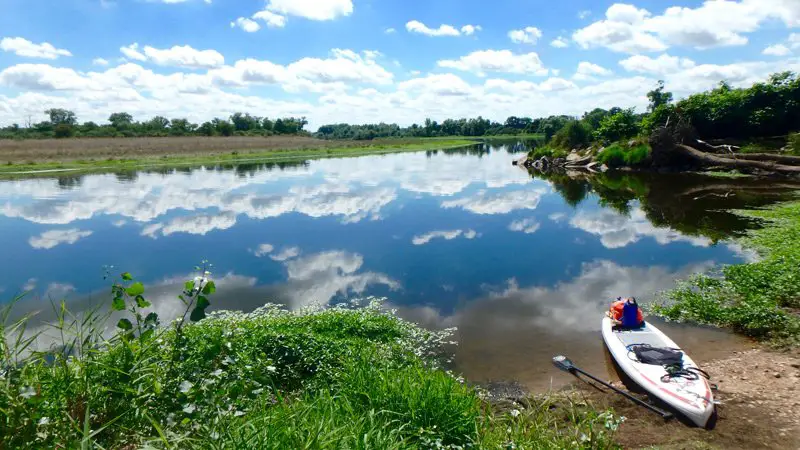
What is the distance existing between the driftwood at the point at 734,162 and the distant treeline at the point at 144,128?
296 ft

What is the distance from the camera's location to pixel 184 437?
3762 mm

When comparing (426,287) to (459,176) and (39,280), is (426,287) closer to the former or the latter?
(39,280)

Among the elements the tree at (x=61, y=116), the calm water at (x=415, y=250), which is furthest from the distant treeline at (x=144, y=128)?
the calm water at (x=415, y=250)

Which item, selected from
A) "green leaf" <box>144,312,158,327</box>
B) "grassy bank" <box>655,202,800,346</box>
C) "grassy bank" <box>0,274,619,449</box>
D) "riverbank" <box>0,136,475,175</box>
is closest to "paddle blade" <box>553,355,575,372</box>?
"grassy bank" <box>0,274,619,449</box>

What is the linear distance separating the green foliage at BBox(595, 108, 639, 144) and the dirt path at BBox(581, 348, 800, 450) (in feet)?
151

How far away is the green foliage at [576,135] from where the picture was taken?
55.9 metres

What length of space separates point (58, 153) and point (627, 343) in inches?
2732

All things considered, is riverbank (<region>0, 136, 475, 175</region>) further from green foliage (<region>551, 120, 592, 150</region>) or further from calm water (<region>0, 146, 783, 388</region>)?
green foliage (<region>551, 120, 592, 150</region>)

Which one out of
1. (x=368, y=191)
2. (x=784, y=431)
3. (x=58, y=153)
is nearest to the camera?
(x=784, y=431)

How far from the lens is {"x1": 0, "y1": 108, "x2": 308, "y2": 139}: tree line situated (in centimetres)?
8394

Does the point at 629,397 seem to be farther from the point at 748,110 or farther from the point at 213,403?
the point at 748,110

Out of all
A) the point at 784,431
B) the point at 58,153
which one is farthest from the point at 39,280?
the point at 58,153

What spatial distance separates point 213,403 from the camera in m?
3.98

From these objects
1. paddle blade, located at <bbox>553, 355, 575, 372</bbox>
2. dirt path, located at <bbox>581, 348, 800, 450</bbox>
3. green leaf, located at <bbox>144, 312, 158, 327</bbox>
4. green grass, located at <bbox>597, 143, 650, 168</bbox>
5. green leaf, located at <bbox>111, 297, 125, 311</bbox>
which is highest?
green grass, located at <bbox>597, 143, 650, 168</bbox>
